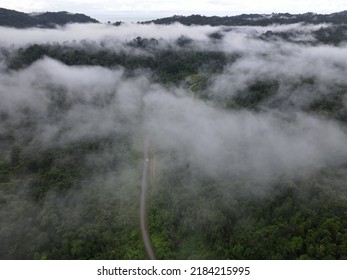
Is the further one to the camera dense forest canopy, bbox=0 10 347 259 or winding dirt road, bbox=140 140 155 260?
winding dirt road, bbox=140 140 155 260

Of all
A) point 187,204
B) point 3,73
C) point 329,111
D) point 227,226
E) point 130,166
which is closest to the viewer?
point 227,226

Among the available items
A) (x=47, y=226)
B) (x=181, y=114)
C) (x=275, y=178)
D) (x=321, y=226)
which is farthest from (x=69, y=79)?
(x=321, y=226)

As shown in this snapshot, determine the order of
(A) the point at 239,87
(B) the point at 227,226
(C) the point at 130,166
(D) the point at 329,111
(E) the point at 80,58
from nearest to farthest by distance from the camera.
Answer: (B) the point at 227,226 < (C) the point at 130,166 < (D) the point at 329,111 < (A) the point at 239,87 < (E) the point at 80,58

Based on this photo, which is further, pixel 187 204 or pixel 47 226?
pixel 187 204

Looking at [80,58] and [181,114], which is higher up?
[80,58]

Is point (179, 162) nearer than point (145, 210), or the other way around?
point (145, 210)

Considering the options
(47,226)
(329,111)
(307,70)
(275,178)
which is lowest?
(47,226)

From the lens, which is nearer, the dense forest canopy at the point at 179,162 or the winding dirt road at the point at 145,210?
the dense forest canopy at the point at 179,162

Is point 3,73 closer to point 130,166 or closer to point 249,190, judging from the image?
point 130,166
